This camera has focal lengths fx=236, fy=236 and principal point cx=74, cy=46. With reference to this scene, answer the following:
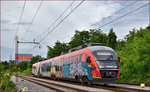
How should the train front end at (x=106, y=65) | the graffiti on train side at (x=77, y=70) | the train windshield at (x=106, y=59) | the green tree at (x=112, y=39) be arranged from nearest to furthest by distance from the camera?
1. the train front end at (x=106, y=65)
2. the train windshield at (x=106, y=59)
3. the graffiti on train side at (x=77, y=70)
4. the green tree at (x=112, y=39)

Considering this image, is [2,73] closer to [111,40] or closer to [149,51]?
[149,51]


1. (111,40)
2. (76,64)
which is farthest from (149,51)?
(111,40)

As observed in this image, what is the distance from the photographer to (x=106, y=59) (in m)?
18.6

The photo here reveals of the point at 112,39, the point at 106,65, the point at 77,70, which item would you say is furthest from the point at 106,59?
the point at 112,39

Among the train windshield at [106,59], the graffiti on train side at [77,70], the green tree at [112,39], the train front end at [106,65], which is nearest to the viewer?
the train front end at [106,65]

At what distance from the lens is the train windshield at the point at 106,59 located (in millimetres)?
18344

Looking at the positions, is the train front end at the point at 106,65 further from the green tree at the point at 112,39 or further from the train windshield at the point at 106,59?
the green tree at the point at 112,39

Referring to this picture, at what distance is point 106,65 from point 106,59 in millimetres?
533

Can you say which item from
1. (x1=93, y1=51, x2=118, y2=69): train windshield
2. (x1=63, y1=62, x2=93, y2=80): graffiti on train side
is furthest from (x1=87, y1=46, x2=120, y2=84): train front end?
(x1=63, y1=62, x2=93, y2=80): graffiti on train side

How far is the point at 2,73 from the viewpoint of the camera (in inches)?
627

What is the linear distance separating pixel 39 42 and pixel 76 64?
50.1ft

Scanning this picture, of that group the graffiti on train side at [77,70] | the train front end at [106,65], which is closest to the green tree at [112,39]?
the graffiti on train side at [77,70]

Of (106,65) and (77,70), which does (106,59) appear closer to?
Answer: (106,65)

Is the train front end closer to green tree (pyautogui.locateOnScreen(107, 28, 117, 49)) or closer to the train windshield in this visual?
the train windshield
